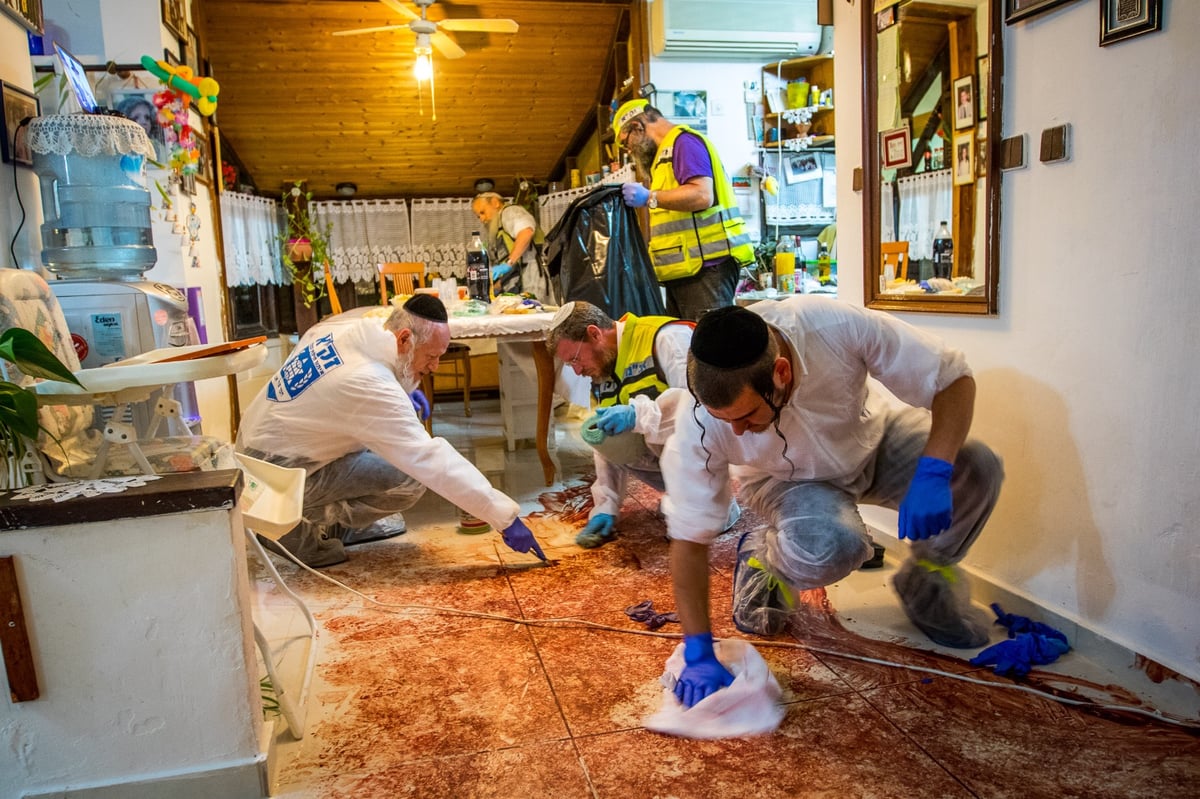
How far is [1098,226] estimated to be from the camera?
5.50 ft

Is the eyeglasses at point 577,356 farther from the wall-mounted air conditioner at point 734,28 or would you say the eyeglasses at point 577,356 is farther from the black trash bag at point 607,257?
the wall-mounted air conditioner at point 734,28

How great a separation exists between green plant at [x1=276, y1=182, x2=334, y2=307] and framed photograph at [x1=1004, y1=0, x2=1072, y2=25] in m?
6.01

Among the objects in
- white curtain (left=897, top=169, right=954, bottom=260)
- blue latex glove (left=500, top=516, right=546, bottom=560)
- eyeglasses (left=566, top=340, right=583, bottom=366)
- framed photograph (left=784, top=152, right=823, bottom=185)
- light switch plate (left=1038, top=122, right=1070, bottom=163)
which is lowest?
blue latex glove (left=500, top=516, right=546, bottom=560)

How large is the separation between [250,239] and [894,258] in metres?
5.48

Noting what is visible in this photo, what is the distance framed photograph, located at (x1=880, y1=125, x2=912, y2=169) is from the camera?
2297 mm

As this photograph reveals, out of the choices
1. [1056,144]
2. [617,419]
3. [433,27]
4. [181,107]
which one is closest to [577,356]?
[617,419]

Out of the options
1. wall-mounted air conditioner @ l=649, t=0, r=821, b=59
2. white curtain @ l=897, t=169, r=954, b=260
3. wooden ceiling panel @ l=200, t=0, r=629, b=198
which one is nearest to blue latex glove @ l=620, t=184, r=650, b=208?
white curtain @ l=897, t=169, r=954, b=260

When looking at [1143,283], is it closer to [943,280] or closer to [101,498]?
[943,280]

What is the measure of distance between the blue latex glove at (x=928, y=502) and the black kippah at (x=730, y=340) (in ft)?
1.61

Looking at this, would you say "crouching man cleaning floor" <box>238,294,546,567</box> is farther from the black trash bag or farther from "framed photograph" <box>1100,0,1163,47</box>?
"framed photograph" <box>1100,0,1163,47</box>

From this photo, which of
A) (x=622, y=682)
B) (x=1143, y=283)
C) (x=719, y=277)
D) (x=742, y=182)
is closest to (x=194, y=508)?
(x=622, y=682)

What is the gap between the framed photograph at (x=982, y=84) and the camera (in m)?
1.94

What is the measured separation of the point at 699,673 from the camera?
64.6 inches

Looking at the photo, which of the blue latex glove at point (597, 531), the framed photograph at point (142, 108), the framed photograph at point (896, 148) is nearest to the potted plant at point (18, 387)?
the blue latex glove at point (597, 531)
